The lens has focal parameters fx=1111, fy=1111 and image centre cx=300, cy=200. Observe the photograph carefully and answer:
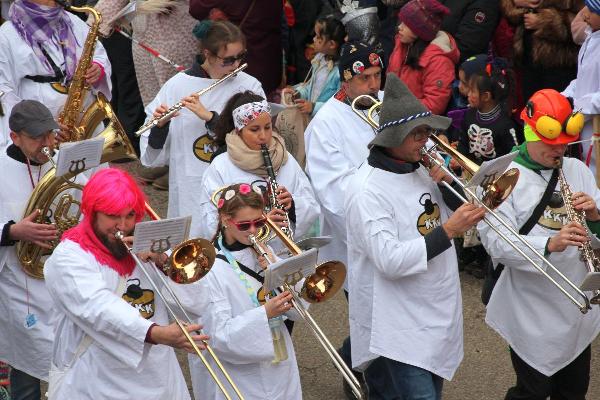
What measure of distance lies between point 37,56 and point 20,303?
6.06 ft

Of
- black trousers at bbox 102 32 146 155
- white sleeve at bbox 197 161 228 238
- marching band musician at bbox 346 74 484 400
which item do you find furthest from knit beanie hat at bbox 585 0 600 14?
black trousers at bbox 102 32 146 155

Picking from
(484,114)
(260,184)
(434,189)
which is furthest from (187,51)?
(434,189)

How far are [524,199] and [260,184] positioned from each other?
1.42 m

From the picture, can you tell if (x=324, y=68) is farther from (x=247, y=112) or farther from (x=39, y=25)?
(x=247, y=112)

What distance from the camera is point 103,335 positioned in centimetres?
452

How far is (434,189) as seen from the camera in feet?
17.4

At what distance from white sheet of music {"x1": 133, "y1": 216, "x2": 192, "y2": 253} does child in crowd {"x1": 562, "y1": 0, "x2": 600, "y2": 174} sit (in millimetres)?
3588

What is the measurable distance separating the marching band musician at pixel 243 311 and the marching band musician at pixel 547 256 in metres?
1.22

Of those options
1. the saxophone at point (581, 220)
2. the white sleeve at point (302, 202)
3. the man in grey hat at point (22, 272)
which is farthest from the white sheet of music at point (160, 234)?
the saxophone at point (581, 220)

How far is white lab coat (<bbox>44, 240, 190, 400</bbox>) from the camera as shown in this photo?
4453 millimetres

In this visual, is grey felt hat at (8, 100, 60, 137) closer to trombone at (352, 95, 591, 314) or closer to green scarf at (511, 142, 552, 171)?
trombone at (352, 95, 591, 314)

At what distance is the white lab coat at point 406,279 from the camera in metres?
5.12

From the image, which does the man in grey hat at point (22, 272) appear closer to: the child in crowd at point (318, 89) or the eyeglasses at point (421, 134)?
the eyeglasses at point (421, 134)

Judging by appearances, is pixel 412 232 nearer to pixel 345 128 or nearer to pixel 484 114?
pixel 345 128
